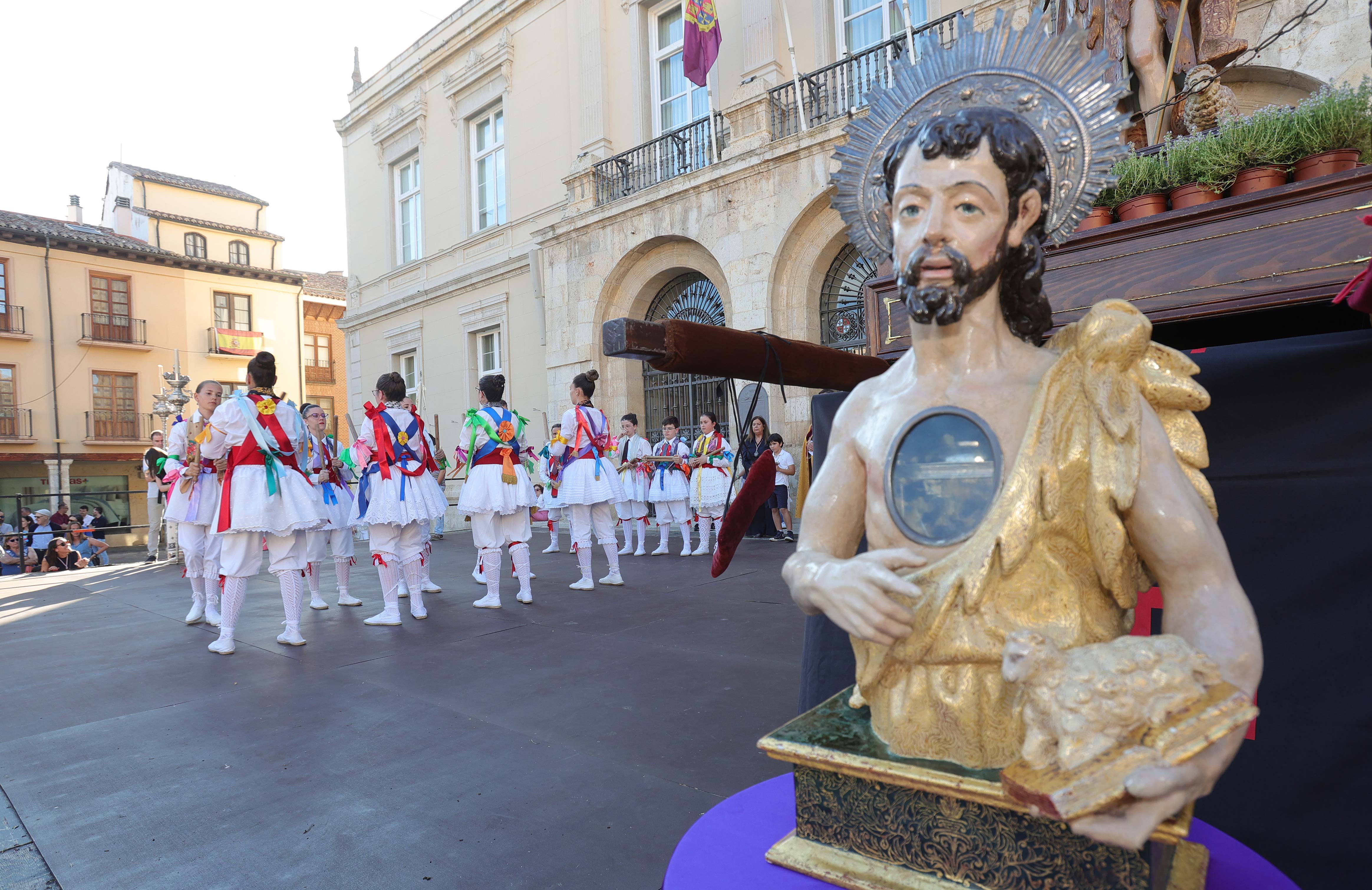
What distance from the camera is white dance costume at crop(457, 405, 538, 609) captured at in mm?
6523

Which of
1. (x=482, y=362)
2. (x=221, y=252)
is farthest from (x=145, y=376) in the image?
(x=482, y=362)

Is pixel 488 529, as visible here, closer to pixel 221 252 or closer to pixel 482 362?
pixel 482 362

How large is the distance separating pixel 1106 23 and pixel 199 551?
7.29 m

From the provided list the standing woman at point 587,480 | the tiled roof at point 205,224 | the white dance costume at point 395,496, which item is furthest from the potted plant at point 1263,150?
the tiled roof at point 205,224

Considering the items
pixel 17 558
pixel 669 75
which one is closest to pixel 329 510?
pixel 669 75

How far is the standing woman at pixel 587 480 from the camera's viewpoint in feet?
25.2

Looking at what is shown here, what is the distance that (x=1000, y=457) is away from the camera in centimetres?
131

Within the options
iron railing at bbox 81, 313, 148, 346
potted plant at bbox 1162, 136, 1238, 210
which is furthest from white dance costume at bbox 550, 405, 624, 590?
iron railing at bbox 81, 313, 148, 346

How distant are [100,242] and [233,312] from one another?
441 centimetres

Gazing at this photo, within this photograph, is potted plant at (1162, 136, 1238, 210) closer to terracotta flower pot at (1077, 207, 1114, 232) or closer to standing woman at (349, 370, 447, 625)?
terracotta flower pot at (1077, 207, 1114, 232)

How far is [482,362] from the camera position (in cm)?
1678

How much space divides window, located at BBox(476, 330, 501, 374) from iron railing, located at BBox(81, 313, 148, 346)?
1551 cm

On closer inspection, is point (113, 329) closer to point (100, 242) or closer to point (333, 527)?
point (100, 242)

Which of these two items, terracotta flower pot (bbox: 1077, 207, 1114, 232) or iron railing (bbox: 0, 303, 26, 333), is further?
iron railing (bbox: 0, 303, 26, 333)
